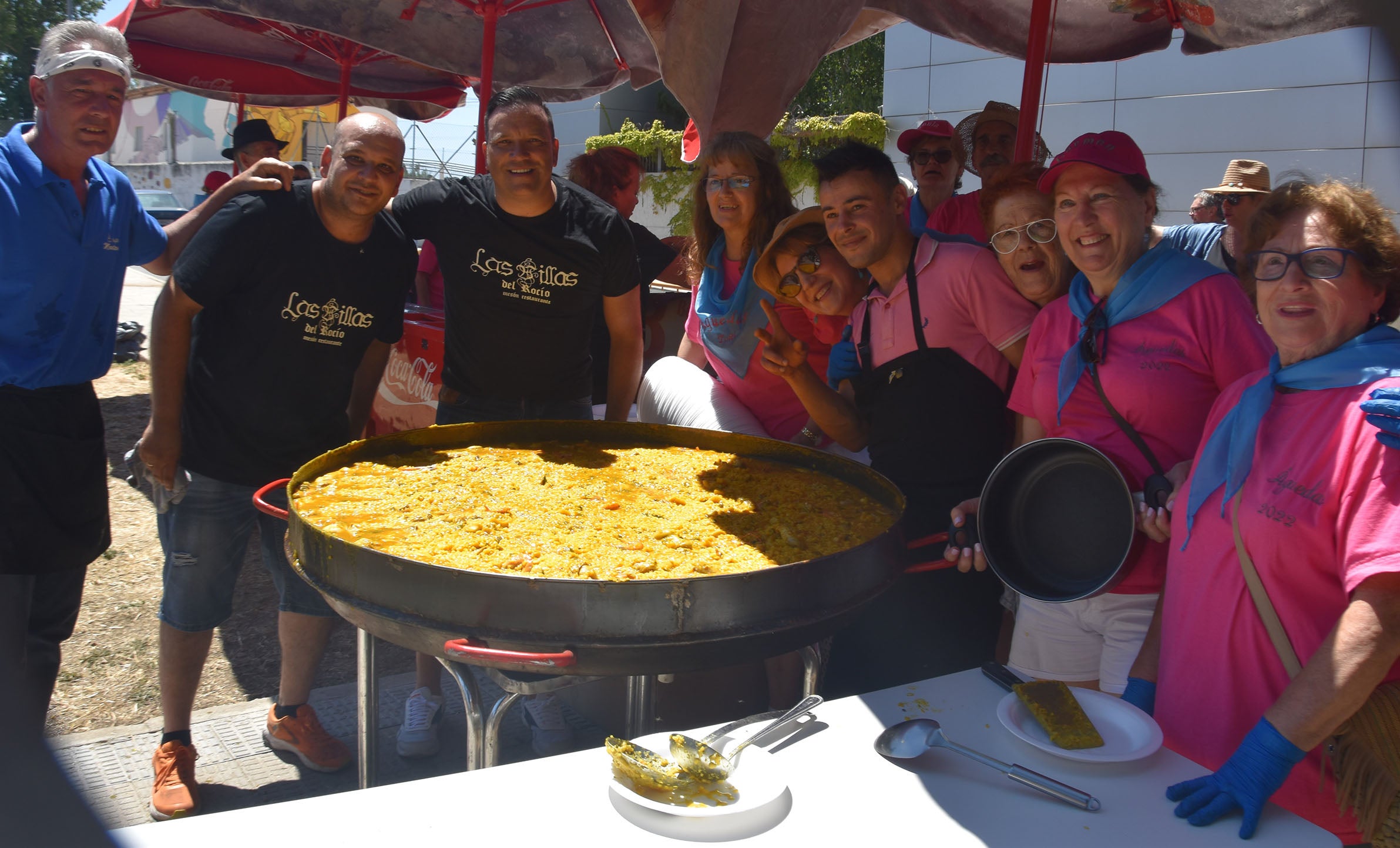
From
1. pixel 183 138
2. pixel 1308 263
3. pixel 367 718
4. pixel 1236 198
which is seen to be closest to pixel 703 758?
pixel 367 718

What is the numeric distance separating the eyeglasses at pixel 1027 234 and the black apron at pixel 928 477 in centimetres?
26

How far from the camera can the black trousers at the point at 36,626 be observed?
3086 mm

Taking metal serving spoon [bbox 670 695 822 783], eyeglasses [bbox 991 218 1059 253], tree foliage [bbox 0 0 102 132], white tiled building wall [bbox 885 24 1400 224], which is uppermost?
tree foliage [bbox 0 0 102 132]

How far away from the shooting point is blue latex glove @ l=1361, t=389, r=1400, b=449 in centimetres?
156

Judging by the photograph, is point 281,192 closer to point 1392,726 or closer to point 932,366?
point 932,366

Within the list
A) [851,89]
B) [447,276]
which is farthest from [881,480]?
[851,89]

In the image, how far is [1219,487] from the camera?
195 centimetres

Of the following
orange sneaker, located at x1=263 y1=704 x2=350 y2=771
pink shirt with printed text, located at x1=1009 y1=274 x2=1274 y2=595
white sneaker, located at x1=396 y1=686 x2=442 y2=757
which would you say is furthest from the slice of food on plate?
orange sneaker, located at x1=263 y1=704 x2=350 y2=771

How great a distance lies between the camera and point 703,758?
1.56m

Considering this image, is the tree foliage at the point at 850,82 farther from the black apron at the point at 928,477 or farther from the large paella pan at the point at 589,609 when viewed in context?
the large paella pan at the point at 589,609

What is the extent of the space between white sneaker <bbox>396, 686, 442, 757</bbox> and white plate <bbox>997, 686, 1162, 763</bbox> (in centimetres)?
264

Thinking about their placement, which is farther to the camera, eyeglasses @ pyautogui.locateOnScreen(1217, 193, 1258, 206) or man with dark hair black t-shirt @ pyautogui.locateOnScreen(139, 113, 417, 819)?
eyeglasses @ pyautogui.locateOnScreen(1217, 193, 1258, 206)

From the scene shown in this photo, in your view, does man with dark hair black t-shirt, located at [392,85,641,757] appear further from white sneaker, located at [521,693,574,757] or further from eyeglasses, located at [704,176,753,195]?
eyeglasses, located at [704,176,753,195]

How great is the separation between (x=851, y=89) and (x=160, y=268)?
22.8 metres
